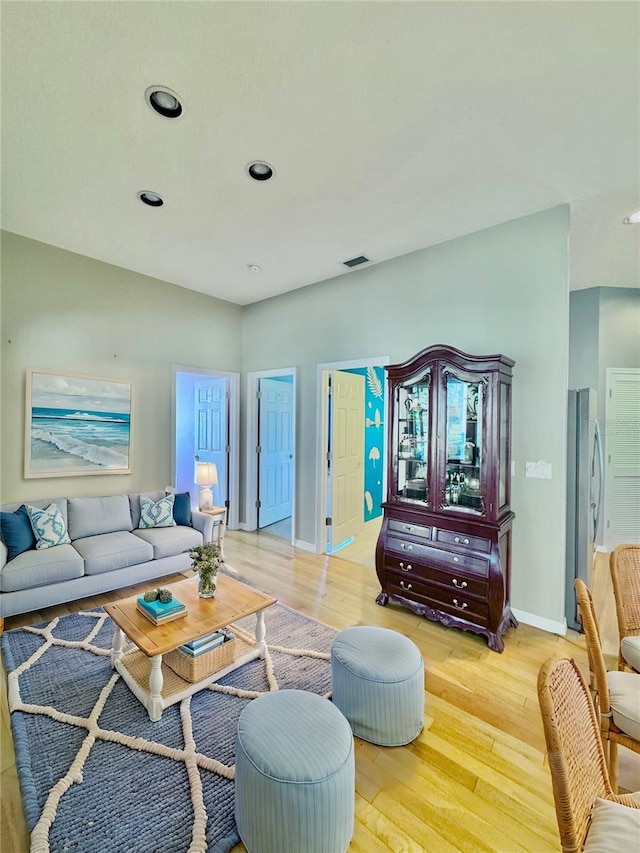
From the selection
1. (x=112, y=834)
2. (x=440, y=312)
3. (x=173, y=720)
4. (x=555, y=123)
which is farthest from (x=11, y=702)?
(x=555, y=123)

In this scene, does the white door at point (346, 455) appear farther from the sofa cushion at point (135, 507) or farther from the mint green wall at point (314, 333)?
the sofa cushion at point (135, 507)

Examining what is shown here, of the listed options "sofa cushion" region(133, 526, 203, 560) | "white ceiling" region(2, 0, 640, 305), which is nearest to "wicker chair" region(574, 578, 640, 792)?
"white ceiling" region(2, 0, 640, 305)

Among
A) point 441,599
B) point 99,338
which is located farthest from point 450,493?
point 99,338

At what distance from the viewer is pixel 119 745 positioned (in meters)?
1.72

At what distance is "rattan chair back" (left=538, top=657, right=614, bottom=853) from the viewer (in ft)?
2.84

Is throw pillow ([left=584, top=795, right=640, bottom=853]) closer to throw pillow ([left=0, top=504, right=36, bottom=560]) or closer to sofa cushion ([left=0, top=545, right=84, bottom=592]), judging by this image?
sofa cushion ([left=0, top=545, right=84, bottom=592])

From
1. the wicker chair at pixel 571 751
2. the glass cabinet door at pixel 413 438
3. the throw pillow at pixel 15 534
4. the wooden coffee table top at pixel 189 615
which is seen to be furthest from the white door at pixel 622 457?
the throw pillow at pixel 15 534

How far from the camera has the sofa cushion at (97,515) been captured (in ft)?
11.1

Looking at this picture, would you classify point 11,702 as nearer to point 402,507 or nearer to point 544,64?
point 402,507

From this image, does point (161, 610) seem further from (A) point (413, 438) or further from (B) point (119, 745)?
(A) point (413, 438)

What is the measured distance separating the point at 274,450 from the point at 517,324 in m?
3.50

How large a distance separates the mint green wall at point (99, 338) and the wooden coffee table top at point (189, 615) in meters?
2.01

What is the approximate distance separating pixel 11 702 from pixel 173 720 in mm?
888

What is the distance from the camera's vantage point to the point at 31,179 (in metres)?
2.50
